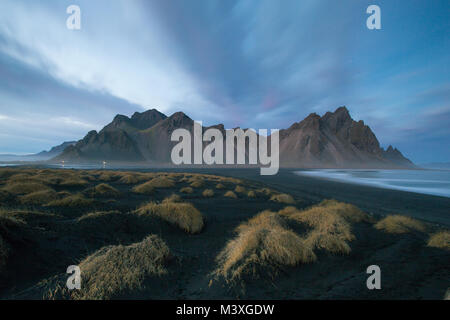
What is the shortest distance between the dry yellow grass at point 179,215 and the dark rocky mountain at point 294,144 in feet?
408

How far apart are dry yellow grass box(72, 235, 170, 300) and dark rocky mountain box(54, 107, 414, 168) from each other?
128m

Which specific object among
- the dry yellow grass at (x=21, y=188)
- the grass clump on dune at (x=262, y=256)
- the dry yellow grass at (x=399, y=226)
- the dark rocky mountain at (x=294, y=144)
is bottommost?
the dry yellow grass at (x=399, y=226)

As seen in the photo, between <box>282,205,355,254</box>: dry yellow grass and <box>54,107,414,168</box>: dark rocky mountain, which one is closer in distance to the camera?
<box>282,205,355,254</box>: dry yellow grass

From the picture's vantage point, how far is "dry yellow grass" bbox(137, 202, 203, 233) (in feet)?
24.3

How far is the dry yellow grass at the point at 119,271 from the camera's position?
3219mm

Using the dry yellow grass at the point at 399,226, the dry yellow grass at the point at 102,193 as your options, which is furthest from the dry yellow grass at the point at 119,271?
the dry yellow grass at the point at 102,193

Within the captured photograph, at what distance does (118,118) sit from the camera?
588ft

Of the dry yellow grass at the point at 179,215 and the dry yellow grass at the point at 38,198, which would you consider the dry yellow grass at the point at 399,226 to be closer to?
the dry yellow grass at the point at 179,215

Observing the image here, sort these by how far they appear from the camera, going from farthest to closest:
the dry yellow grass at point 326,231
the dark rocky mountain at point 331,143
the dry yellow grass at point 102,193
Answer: the dark rocky mountain at point 331,143 → the dry yellow grass at point 102,193 → the dry yellow grass at point 326,231

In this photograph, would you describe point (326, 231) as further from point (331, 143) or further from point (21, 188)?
point (331, 143)

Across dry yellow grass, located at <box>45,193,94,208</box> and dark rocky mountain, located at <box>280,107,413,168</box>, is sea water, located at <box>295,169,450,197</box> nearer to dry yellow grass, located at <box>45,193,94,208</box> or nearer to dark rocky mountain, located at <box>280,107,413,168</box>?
dry yellow grass, located at <box>45,193,94,208</box>

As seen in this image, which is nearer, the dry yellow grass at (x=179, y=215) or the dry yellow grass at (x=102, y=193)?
the dry yellow grass at (x=179, y=215)

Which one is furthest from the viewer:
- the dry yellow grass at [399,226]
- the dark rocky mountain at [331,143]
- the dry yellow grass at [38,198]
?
the dark rocky mountain at [331,143]

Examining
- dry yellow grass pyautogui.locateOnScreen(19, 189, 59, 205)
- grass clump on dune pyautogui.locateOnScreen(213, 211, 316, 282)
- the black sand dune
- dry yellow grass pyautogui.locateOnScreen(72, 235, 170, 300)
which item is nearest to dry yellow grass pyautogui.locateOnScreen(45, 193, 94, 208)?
dry yellow grass pyautogui.locateOnScreen(19, 189, 59, 205)
